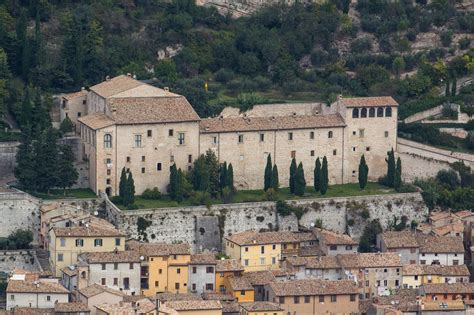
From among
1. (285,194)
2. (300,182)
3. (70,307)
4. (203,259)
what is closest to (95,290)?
(70,307)

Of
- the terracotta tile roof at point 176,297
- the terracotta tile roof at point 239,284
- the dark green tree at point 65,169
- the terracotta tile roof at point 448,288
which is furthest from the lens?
the dark green tree at point 65,169

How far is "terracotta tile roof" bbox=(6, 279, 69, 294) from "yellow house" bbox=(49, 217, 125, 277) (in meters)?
2.36

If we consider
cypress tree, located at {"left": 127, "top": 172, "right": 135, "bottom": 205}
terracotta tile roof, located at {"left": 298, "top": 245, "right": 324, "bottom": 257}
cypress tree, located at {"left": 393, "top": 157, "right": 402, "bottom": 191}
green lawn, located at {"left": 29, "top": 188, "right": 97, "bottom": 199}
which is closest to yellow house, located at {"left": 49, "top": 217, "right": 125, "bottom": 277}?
cypress tree, located at {"left": 127, "top": 172, "right": 135, "bottom": 205}

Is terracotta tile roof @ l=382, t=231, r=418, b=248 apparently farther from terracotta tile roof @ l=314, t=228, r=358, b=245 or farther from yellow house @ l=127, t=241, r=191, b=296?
yellow house @ l=127, t=241, r=191, b=296

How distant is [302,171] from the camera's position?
4331 inches

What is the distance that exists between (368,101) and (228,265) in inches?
→ 504

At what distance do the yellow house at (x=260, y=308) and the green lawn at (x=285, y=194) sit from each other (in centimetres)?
844

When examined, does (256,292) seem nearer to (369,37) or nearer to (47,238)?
(47,238)

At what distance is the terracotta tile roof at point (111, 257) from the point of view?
10156 centimetres

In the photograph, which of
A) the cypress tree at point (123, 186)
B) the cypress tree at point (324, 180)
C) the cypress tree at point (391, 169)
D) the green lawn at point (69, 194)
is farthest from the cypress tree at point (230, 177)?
the cypress tree at point (391, 169)

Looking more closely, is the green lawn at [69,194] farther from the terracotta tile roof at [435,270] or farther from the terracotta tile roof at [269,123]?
the terracotta tile roof at [435,270]

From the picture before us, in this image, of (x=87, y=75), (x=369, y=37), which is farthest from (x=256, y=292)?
(x=369, y=37)

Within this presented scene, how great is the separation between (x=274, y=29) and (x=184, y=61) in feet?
19.1

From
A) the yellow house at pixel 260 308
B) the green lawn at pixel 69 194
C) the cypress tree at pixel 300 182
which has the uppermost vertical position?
the cypress tree at pixel 300 182
